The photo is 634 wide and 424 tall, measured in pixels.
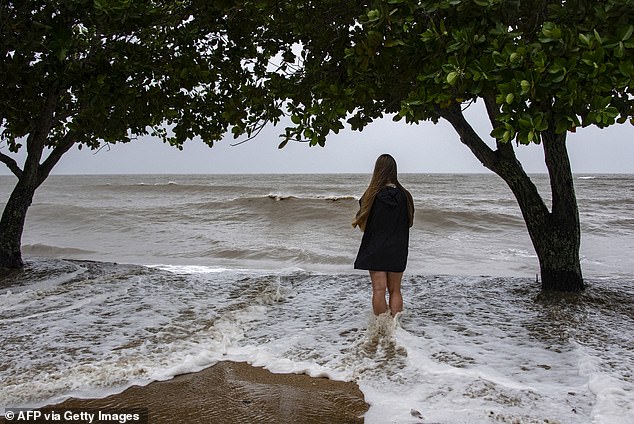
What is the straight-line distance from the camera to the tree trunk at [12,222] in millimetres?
9484

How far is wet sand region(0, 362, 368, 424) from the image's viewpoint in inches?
140

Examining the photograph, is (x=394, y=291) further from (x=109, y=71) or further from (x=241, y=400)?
(x=109, y=71)

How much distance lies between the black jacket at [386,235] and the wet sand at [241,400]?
1.64m

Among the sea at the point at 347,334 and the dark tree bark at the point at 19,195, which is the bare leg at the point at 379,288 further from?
the dark tree bark at the point at 19,195

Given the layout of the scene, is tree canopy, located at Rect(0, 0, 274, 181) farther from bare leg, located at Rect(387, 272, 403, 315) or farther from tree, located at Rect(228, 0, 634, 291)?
bare leg, located at Rect(387, 272, 403, 315)

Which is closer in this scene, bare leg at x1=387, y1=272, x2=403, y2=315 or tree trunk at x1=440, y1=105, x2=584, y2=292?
bare leg at x1=387, y1=272, x2=403, y2=315

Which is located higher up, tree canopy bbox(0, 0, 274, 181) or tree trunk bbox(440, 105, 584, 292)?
tree canopy bbox(0, 0, 274, 181)

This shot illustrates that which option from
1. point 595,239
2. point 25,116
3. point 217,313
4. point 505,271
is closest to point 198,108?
point 25,116

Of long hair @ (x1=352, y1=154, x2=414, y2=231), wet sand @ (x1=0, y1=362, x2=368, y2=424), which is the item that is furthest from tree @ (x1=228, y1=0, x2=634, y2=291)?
wet sand @ (x1=0, y1=362, x2=368, y2=424)

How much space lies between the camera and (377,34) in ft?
14.8

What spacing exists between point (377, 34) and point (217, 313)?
155 inches

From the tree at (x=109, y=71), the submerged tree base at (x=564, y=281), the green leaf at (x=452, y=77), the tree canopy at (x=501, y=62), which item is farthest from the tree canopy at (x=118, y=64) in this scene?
the submerged tree base at (x=564, y=281)

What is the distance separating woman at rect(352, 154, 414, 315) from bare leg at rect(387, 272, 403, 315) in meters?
0.02

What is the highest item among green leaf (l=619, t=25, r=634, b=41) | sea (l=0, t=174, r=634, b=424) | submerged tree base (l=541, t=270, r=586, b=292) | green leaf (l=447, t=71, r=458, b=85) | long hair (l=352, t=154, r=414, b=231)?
green leaf (l=619, t=25, r=634, b=41)
